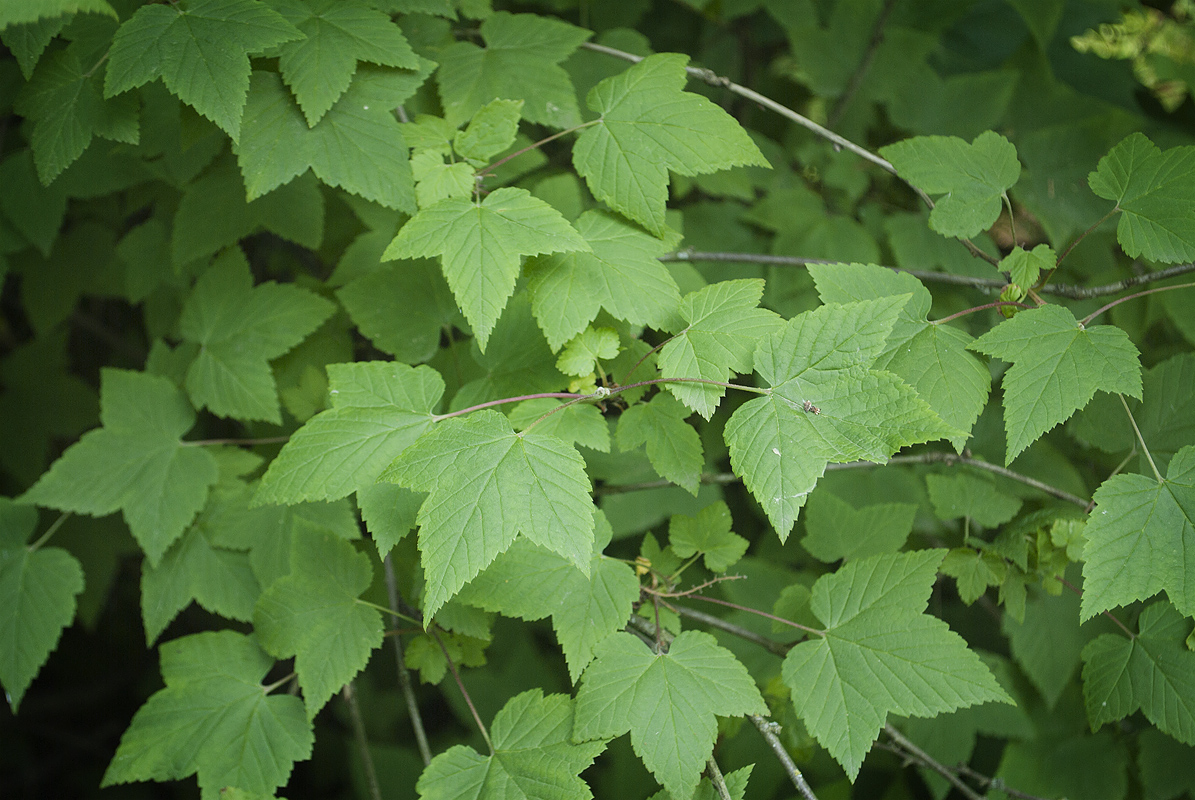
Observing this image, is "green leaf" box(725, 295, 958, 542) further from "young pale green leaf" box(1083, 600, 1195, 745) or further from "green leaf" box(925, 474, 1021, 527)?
"young pale green leaf" box(1083, 600, 1195, 745)

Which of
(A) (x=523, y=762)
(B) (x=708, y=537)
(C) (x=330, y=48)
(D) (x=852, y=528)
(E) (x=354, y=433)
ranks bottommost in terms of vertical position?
(A) (x=523, y=762)

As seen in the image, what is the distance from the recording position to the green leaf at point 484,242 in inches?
46.9

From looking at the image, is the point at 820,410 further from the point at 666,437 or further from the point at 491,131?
the point at 491,131

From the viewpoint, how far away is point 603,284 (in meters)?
1.31

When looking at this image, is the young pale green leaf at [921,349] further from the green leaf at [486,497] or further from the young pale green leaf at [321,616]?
the young pale green leaf at [321,616]

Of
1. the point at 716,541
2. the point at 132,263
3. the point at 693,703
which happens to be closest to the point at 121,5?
the point at 132,263

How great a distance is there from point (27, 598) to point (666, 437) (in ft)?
5.14

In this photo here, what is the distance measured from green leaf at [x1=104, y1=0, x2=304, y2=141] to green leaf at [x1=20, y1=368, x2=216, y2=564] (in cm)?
81

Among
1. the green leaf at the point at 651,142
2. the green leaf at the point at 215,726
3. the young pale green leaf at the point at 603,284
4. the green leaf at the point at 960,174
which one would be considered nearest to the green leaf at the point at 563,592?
the young pale green leaf at the point at 603,284

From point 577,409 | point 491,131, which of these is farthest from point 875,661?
point 491,131

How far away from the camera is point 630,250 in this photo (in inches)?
53.4

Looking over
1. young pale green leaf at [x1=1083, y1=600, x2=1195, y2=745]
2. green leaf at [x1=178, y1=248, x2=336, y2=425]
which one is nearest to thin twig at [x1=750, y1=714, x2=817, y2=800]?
young pale green leaf at [x1=1083, y1=600, x2=1195, y2=745]

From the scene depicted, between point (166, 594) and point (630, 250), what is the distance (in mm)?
1337

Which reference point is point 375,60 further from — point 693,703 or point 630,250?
point 693,703
